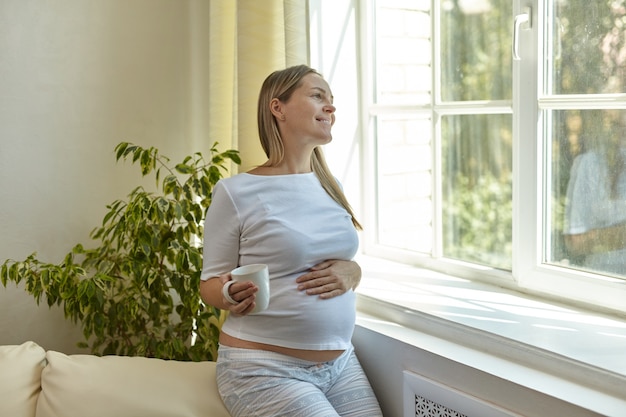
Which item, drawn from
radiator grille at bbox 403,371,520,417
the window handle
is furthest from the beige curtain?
radiator grille at bbox 403,371,520,417


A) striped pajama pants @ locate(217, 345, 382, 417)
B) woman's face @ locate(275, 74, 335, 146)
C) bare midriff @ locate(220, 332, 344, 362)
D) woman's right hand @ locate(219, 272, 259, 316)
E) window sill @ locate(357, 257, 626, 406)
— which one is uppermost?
woman's face @ locate(275, 74, 335, 146)

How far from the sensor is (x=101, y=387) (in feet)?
7.02

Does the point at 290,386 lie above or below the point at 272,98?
below

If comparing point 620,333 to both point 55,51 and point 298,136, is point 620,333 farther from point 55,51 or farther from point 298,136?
point 55,51

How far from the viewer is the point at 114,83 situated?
2.94 metres

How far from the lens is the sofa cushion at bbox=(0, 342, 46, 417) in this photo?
2113 mm

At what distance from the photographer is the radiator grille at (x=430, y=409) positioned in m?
1.95

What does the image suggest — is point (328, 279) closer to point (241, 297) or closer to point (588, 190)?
point (241, 297)

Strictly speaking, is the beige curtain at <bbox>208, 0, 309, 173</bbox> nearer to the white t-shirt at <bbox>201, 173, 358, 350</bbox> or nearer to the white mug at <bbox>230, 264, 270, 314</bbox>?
the white t-shirt at <bbox>201, 173, 358, 350</bbox>

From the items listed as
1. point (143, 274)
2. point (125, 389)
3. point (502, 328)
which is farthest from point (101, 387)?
point (502, 328)

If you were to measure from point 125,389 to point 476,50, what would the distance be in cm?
144

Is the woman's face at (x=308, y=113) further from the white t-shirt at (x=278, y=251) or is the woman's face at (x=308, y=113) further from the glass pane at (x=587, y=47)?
the glass pane at (x=587, y=47)

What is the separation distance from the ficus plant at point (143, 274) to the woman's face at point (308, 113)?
0.39 meters

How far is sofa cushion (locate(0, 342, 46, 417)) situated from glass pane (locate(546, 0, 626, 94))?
1637mm
